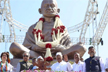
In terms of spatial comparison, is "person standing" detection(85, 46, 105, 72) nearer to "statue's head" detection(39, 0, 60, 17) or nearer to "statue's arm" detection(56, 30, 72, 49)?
"statue's arm" detection(56, 30, 72, 49)

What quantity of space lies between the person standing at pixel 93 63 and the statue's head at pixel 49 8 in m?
5.03

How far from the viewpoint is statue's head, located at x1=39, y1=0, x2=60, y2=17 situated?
10.8 m

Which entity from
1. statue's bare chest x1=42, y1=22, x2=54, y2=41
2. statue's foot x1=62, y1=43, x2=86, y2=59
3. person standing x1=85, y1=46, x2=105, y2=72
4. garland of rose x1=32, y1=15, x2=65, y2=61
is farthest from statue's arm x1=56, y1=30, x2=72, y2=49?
person standing x1=85, y1=46, x2=105, y2=72

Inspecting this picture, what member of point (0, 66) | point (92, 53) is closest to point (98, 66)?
point (92, 53)

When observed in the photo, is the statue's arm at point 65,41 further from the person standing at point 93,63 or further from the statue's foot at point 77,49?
the person standing at point 93,63

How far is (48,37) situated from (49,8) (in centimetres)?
128

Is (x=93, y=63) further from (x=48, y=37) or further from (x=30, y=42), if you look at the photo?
(x=30, y=42)

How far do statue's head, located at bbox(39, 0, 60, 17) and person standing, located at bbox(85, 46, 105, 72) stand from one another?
5.03 m

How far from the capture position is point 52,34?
1032cm

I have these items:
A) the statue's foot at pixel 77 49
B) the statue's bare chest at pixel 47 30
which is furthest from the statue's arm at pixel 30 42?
the statue's foot at pixel 77 49

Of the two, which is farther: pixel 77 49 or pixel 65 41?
pixel 65 41

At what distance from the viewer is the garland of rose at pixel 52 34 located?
966 centimetres

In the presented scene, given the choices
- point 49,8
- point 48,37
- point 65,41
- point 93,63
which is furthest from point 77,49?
point 93,63

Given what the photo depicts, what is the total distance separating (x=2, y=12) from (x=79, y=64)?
1970 centimetres
